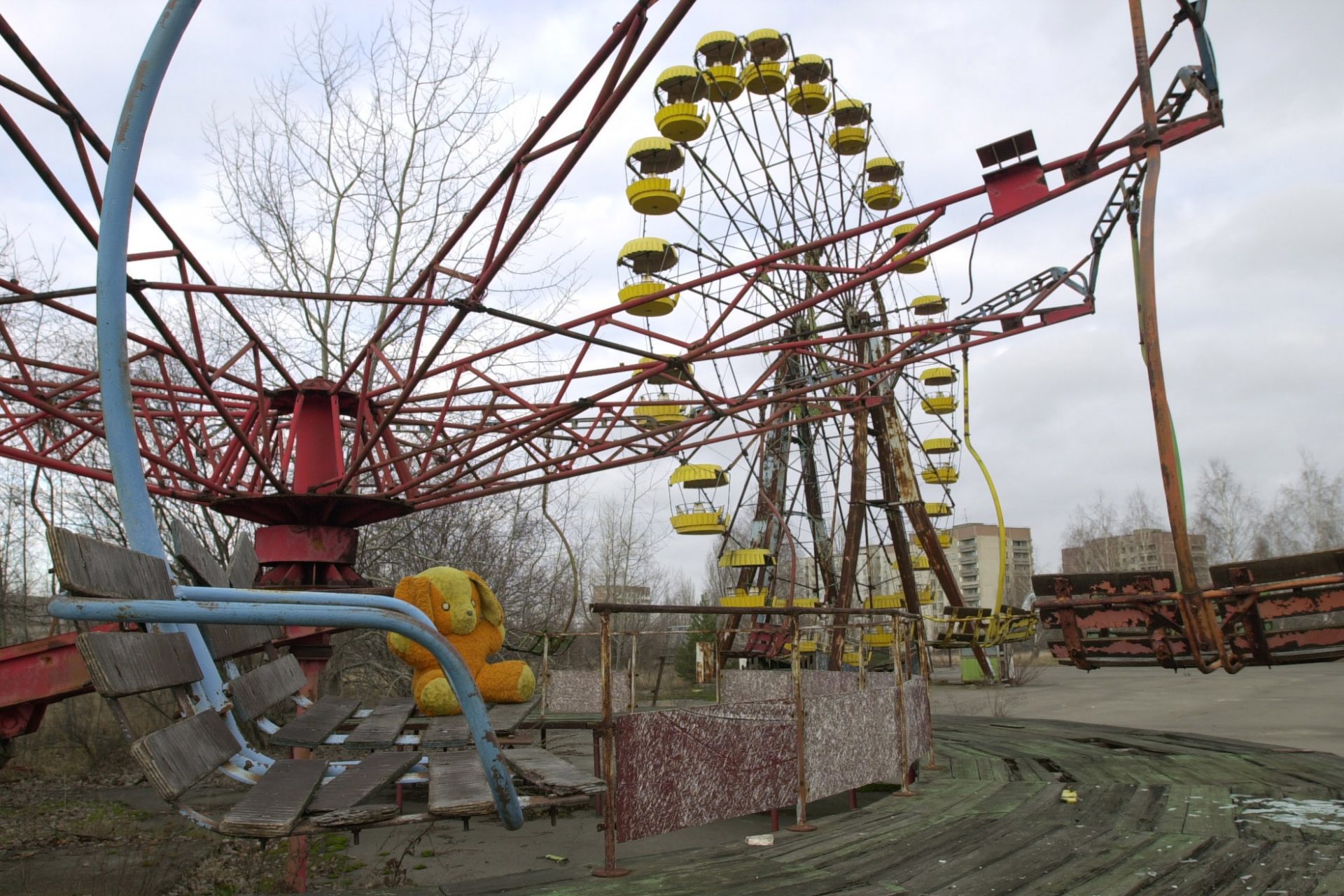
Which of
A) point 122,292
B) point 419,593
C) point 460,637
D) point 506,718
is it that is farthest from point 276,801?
point 460,637

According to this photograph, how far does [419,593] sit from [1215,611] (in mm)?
5700

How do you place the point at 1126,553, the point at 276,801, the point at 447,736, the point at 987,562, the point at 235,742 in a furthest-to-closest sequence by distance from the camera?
the point at 987,562 < the point at 1126,553 < the point at 447,736 < the point at 235,742 < the point at 276,801

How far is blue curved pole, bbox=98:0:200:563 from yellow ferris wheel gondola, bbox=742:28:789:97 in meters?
19.8

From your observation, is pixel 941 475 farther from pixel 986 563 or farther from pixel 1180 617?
pixel 986 563

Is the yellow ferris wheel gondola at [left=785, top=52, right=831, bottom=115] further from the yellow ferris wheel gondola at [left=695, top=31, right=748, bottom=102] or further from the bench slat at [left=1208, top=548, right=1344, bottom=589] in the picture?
the bench slat at [left=1208, top=548, right=1344, bottom=589]

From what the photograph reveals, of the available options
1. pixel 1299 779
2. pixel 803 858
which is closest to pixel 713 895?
pixel 803 858

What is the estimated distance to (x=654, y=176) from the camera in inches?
710

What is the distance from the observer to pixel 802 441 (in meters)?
23.8

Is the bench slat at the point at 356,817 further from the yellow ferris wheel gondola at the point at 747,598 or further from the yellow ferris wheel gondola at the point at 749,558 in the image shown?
the yellow ferris wheel gondola at the point at 749,558

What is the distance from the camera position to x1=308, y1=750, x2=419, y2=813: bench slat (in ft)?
9.32

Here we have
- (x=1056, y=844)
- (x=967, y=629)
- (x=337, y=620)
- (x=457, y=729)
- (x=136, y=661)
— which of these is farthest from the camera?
(x=967, y=629)

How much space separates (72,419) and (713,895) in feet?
25.3

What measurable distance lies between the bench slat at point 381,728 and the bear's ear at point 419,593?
204 cm

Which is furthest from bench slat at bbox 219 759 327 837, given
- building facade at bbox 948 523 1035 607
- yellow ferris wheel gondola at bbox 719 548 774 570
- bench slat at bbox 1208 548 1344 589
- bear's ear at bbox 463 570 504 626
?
building facade at bbox 948 523 1035 607
